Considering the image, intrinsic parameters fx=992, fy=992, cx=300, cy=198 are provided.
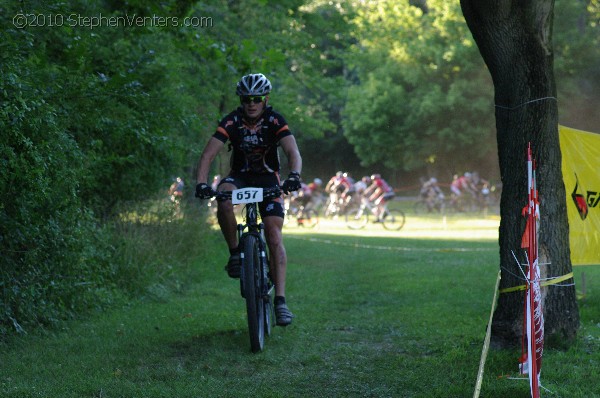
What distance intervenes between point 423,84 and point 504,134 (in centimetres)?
5057

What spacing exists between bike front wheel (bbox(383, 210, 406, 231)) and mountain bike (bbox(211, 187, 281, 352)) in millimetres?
25141

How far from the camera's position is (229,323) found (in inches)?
372

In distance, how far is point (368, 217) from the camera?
34875 millimetres

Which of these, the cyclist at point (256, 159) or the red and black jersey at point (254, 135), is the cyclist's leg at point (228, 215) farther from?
the red and black jersey at point (254, 135)

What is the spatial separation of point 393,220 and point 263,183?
2528cm

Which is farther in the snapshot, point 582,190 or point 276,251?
point 582,190

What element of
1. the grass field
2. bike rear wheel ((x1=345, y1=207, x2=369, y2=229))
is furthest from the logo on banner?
bike rear wheel ((x1=345, y1=207, x2=369, y2=229))

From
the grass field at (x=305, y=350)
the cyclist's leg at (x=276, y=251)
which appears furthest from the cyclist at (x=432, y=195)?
the cyclist's leg at (x=276, y=251)

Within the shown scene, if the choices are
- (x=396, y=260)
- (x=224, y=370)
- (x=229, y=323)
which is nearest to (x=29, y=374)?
(x=224, y=370)

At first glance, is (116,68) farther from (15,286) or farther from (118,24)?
(15,286)

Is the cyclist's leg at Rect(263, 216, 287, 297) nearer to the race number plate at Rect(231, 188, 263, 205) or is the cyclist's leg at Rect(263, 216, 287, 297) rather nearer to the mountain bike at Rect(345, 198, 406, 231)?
the race number plate at Rect(231, 188, 263, 205)

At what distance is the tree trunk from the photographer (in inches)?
299

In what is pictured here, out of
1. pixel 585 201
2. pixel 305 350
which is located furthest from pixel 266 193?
pixel 585 201

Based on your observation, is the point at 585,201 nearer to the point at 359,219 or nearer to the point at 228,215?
the point at 228,215
